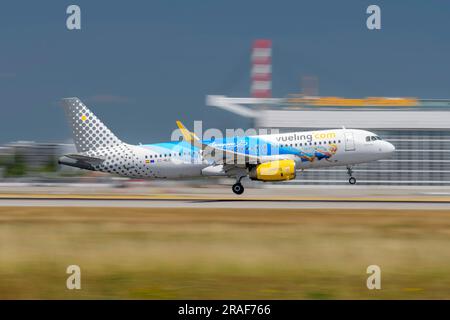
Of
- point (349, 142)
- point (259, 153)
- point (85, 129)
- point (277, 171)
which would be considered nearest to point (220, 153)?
point (259, 153)

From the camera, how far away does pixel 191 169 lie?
52.1 m

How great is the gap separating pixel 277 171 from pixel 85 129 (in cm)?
1535

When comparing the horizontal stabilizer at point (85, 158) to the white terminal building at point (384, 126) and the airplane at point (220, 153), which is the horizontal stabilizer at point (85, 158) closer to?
the airplane at point (220, 153)

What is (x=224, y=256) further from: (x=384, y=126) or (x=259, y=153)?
(x=384, y=126)

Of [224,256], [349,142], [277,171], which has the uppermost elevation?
[349,142]

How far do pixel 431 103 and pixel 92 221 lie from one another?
2857 inches

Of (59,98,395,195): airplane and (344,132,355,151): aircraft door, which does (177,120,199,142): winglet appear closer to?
(59,98,395,195): airplane

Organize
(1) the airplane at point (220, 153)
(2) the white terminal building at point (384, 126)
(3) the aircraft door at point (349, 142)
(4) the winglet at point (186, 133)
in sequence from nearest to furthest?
(4) the winglet at point (186, 133) → (1) the airplane at point (220, 153) → (3) the aircraft door at point (349, 142) → (2) the white terminal building at point (384, 126)

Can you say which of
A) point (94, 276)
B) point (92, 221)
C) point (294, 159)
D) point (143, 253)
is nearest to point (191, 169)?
point (294, 159)

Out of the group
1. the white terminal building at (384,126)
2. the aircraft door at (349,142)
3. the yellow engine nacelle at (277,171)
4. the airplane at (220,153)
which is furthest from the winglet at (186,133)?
the white terminal building at (384,126)

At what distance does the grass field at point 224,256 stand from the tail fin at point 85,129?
18.7m

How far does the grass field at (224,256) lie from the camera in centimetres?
1672

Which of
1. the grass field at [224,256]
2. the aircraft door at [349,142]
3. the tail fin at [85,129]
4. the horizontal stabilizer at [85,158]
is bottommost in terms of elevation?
the grass field at [224,256]

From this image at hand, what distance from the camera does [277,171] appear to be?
49031 mm
